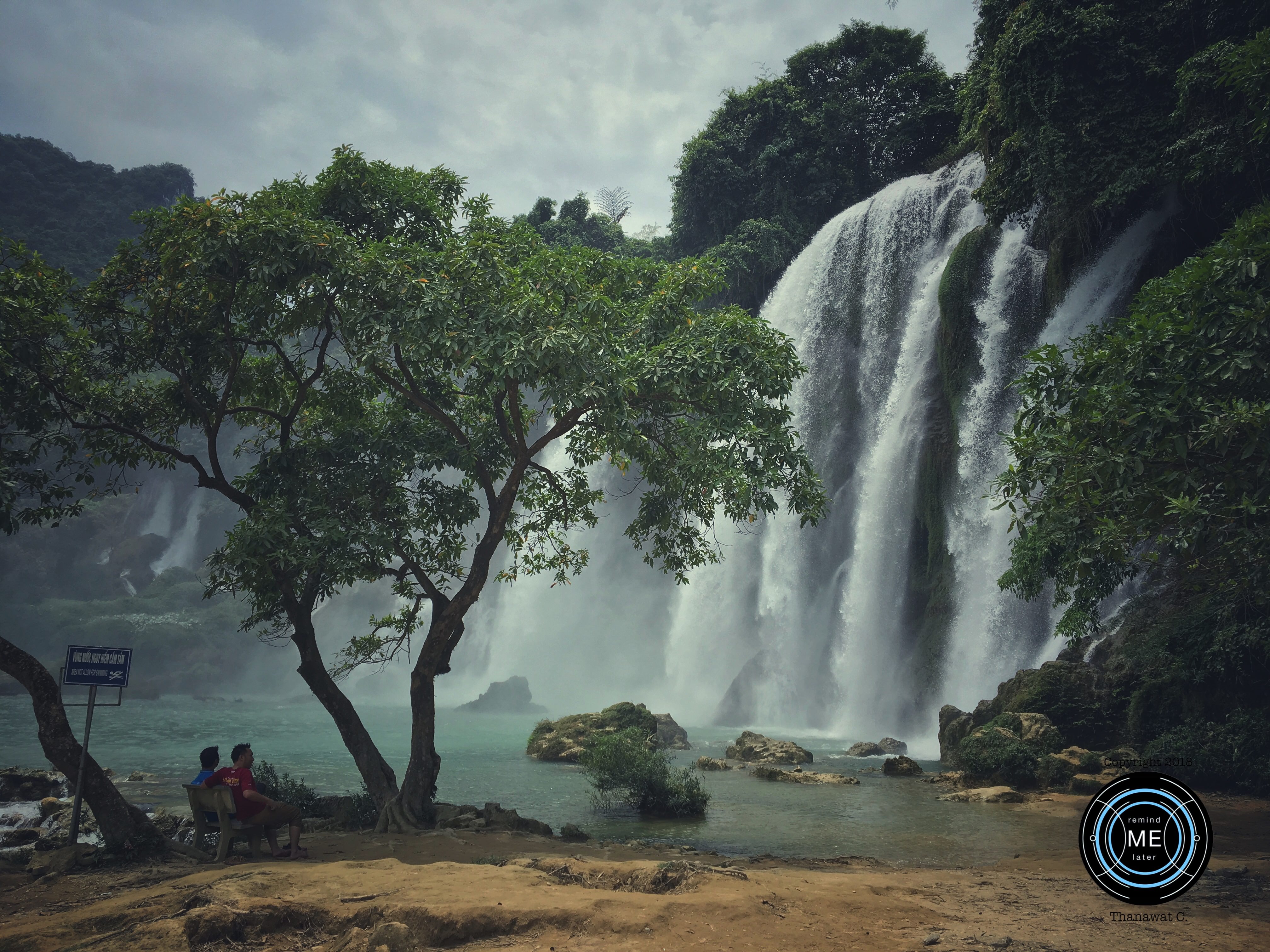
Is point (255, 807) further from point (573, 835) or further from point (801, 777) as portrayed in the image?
point (801, 777)

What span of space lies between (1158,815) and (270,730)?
2971 centimetres

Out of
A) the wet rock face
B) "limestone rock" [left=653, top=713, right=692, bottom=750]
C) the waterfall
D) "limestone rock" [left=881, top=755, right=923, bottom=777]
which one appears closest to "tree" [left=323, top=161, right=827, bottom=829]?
the wet rock face

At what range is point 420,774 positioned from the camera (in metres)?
9.01

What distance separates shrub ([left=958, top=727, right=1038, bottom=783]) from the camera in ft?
41.5

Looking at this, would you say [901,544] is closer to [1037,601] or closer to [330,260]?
[1037,601]

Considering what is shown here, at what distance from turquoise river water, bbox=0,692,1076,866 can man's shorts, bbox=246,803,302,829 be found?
12.3 ft

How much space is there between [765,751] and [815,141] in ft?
95.4

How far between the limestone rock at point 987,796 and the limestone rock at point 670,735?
340 inches

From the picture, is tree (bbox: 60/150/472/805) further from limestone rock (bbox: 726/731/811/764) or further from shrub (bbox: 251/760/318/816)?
limestone rock (bbox: 726/731/811/764)

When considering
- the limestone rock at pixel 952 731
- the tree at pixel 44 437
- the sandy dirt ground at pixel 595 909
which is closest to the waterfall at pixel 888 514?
the limestone rock at pixel 952 731

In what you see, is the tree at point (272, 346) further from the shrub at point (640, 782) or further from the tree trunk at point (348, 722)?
the shrub at point (640, 782)

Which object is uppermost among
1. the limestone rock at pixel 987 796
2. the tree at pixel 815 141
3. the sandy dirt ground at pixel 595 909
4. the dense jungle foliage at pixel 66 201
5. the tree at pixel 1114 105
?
the dense jungle foliage at pixel 66 201

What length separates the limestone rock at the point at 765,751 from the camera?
16516mm

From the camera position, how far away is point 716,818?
1077cm
